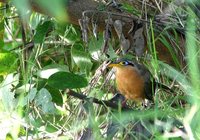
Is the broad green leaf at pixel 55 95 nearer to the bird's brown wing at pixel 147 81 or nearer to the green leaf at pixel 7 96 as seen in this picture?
the green leaf at pixel 7 96

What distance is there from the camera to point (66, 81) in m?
1.45

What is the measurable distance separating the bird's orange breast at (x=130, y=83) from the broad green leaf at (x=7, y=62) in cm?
44

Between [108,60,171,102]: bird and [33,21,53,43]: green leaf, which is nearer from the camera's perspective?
[108,60,171,102]: bird

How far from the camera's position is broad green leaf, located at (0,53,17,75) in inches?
67.1

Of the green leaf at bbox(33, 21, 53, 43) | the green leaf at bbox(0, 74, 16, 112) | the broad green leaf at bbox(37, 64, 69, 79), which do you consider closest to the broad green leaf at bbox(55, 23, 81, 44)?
the green leaf at bbox(33, 21, 53, 43)

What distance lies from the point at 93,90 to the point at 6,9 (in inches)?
29.4

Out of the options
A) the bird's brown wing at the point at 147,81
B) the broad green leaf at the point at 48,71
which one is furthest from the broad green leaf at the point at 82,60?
the bird's brown wing at the point at 147,81

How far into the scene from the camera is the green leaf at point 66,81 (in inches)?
55.9

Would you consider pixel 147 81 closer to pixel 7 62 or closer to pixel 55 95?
pixel 55 95

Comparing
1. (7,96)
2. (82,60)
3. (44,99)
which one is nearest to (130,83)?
(82,60)

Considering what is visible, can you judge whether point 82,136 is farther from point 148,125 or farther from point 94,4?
point 94,4

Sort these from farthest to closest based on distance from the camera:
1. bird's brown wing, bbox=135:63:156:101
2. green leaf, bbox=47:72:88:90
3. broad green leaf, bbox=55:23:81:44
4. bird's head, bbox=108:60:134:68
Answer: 1. broad green leaf, bbox=55:23:81:44
2. bird's head, bbox=108:60:134:68
3. bird's brown wing, bbox=135:63:156:101
4. green leaf, bbox=47:72:88:90

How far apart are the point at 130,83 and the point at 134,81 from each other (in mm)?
48

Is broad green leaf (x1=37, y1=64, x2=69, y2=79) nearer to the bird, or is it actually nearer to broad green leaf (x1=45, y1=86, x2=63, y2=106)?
broad green leaf (x1=45, y1=86, x2=63, y2=106)
